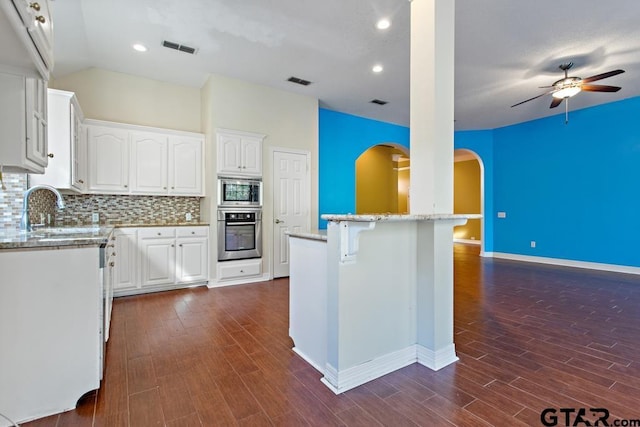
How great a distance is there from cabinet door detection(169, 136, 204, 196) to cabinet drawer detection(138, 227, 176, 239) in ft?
2.00

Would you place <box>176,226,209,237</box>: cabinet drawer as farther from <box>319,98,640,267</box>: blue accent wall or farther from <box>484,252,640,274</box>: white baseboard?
<box>484,252,640,274</box>: white baseboard

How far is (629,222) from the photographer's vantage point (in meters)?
5.41

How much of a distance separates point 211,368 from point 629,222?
7167 mm

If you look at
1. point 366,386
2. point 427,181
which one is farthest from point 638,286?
point 366,386

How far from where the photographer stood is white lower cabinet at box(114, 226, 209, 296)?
3881 millimetres

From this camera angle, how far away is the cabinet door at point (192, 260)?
425cm

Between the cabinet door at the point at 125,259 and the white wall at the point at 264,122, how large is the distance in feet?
3.19

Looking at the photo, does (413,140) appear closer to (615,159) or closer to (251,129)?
(251,129)

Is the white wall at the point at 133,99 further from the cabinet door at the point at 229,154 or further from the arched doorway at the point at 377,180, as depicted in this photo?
the arched doorway at the point at 377,180

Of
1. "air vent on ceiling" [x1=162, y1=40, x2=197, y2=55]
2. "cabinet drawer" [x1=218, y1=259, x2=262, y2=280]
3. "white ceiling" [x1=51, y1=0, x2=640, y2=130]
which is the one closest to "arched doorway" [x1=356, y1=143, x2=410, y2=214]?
"white ceiling" [x1=51, y1=0, x2=640, y2=130]

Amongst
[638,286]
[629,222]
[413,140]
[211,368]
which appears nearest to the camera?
[211,368]

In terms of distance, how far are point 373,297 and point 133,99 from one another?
4527 mm

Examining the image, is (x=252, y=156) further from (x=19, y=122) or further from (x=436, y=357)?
(x=436, y=357)
